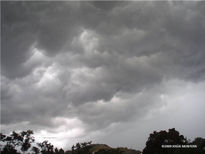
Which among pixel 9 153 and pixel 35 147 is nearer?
pixel 9 153

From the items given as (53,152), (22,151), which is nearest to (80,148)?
(53,152)

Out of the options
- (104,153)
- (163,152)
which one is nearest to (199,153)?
(104,153)

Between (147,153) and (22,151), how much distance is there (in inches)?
1598

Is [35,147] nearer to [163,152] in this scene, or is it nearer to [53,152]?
[53,152]

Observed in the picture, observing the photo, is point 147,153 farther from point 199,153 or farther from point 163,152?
point 199,153

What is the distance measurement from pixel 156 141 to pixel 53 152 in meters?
36.1

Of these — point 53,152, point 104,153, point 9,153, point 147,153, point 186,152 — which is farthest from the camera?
point 53,152

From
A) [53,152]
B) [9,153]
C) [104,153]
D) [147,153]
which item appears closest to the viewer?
[104,153]

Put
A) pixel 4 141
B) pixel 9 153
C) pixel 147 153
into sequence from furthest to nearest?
pixel 147 153
pixel 4 141
pixel 9 153

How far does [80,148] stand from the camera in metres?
72.9

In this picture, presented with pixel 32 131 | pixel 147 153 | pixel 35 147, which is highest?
pixel 32 131

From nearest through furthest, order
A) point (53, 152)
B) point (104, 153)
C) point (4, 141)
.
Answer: point (104, 153) < point (4, 141) < point (53, 152)

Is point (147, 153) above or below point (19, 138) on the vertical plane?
below

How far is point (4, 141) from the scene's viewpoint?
69.6 m
